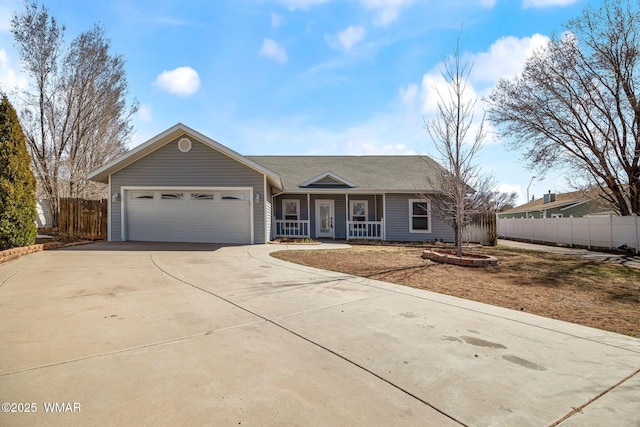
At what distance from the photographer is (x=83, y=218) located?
14500mm

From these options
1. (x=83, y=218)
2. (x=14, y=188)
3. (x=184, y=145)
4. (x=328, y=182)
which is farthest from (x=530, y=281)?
(x=83, y=218)

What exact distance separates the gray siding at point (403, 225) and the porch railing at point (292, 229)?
4426mm

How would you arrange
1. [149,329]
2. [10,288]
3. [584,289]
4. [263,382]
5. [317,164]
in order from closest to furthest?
[263,382]
[149,329]
[10,288]
[584,289]
[317,164]

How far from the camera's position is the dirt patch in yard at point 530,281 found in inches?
210

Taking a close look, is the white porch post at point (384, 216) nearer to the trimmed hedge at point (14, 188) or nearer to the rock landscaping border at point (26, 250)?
the rock landscaping border at point (26, 250)

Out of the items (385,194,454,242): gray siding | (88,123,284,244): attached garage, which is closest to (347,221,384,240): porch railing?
(385,194,454,242): gray siding

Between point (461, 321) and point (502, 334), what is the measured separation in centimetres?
55

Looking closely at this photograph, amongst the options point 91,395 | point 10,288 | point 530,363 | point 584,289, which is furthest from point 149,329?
point 584,289

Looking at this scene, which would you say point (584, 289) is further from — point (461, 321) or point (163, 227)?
point (163, 227)

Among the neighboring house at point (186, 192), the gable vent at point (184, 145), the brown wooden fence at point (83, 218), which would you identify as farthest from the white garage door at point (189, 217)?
the brown wooden fence at point (83, 218)

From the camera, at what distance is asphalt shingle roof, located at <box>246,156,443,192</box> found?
16.9m

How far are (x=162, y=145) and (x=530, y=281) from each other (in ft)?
45.7

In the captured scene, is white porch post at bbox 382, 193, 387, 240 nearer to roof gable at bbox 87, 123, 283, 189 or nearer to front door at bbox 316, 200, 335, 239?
front door at bbox 316, 200, 335, 239

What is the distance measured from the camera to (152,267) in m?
7.84
